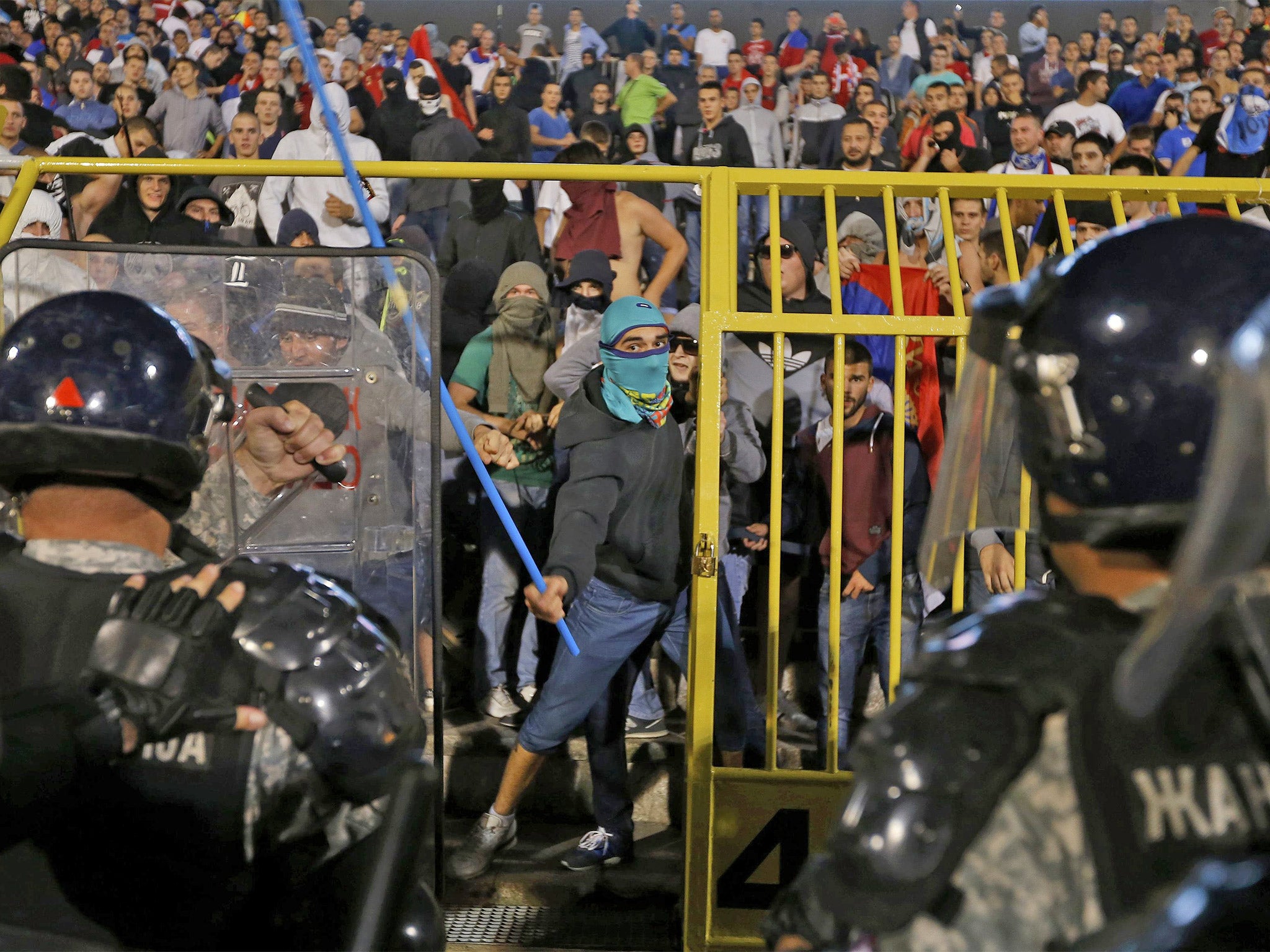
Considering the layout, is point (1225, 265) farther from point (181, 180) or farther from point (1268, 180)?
point (181, 180)

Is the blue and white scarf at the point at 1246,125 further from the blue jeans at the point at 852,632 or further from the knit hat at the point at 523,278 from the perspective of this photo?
the knit hat at the point at 523,278

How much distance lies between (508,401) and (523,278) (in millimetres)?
443

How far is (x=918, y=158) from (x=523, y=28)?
4.99 meters

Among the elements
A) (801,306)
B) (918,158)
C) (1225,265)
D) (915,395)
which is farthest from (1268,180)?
(918,158)

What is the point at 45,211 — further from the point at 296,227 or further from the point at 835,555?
the point at 835,555

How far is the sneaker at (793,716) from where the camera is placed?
14.6ft

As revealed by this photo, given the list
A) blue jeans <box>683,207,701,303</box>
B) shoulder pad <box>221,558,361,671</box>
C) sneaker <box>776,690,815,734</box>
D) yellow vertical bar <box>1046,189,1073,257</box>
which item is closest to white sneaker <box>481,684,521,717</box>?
sneaker <box>776,690,815,734</box>

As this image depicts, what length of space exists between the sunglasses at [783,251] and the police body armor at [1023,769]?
3.45m

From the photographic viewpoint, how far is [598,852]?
4000mm

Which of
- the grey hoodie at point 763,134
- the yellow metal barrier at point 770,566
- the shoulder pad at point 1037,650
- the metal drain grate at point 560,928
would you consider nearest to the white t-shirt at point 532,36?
the grey hoodie at point 763,134

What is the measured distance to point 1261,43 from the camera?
28.6 ft

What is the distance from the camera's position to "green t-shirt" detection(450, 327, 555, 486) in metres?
4.48

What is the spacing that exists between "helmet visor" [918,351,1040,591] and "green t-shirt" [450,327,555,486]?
106 inches

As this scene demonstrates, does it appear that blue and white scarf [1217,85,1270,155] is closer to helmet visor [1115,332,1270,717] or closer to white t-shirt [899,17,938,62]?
white t-shirt [899,17,938,62]
